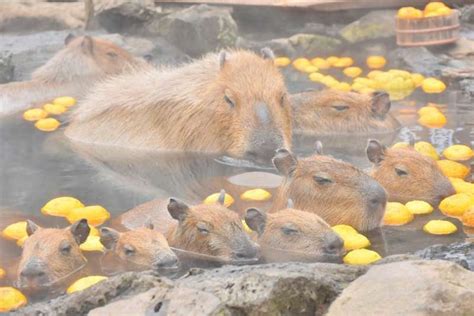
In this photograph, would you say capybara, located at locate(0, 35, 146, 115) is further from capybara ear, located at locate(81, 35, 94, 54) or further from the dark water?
the dark water

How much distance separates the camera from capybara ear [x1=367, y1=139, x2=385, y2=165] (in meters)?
7.44

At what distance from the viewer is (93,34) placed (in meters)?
13.2

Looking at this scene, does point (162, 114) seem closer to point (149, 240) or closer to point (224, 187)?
point (224, 187)

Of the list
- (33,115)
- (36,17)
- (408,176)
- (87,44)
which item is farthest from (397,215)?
(36,17)

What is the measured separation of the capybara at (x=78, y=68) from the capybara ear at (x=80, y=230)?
17.4 feet

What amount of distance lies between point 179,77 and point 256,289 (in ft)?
16.1

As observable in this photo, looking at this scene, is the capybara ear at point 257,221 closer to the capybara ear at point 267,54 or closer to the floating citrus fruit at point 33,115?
the capybara ear at point 267,54

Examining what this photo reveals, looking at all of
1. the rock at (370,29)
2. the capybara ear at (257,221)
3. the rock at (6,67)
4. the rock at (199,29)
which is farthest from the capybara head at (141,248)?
the rock at (370,29)

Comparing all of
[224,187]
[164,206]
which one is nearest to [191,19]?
[224,187]

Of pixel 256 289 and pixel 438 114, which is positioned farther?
pixel 438 114

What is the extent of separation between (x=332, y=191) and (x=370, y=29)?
651 cm

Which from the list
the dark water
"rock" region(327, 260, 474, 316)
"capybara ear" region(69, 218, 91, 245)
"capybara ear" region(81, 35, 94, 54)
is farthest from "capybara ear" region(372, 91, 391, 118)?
"rock" region(327, 260, 474, 316)

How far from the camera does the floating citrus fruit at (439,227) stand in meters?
6.52

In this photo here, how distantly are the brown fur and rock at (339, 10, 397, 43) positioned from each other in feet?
20.4
